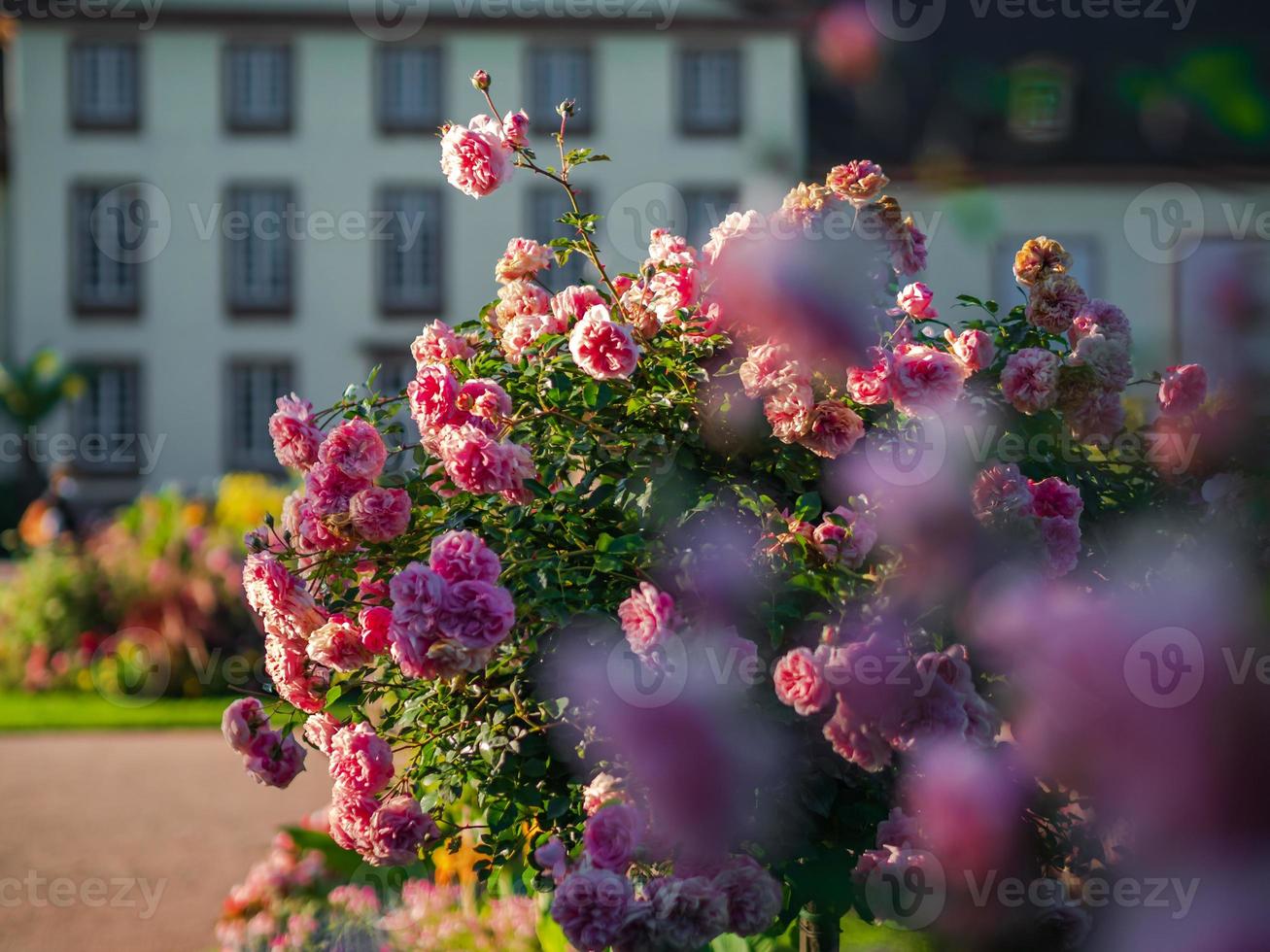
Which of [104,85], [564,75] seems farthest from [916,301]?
[104,85]

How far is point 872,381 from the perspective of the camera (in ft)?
7.73

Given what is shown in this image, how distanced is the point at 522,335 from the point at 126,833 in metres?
5.09

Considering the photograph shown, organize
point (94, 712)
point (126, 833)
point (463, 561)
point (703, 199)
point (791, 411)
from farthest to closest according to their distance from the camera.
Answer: point (703, 199), point (94, 712), point (126, 833), point (791, 411), point (463, 561)

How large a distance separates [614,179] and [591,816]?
25617 millimetres

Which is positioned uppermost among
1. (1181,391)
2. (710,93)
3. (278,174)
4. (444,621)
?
(710,93)

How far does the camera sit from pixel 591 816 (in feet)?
7.00

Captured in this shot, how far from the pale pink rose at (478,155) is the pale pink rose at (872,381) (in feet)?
2.69

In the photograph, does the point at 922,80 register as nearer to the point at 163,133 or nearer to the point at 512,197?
the point at 512,197

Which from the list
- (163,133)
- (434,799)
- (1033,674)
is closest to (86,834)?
(434,799)

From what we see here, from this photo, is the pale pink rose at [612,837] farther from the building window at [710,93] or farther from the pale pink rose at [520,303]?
the building window at [710,93]

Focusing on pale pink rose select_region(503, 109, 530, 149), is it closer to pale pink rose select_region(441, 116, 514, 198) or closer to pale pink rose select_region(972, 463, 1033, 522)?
pale pink rose select_region(441, 116, 514, 198)

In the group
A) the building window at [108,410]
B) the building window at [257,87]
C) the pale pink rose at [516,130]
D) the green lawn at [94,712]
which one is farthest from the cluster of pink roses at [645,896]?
the building window at [257,87]

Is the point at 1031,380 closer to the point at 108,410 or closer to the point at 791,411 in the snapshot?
the point at 791,411

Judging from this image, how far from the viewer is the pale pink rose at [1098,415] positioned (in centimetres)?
256
